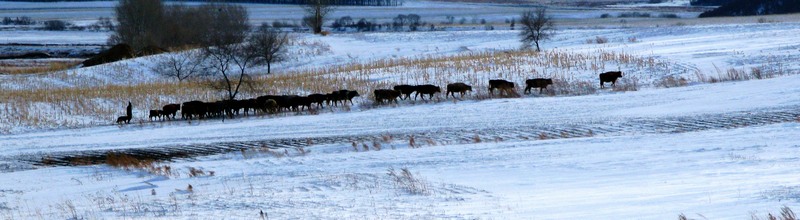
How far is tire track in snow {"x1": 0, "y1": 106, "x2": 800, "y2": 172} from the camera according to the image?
58.5 feet

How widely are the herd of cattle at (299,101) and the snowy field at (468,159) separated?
0.59 m

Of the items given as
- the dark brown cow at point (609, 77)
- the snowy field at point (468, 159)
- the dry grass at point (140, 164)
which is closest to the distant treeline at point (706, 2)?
the snowy field at point (468, 159)

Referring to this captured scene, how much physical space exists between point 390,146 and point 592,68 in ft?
51.7

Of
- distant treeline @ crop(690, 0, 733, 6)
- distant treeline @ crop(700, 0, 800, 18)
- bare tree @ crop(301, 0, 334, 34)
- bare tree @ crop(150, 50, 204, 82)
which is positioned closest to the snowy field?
bare tree @ crop(150, 50, 204, 82)

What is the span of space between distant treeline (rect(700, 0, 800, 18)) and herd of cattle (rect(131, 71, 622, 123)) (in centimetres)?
6982

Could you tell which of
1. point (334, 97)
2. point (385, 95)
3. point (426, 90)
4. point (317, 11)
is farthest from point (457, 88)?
point (317, 11)

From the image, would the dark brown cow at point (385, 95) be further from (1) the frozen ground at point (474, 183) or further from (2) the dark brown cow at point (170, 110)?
(1) the frozen ground at point (474, 183)

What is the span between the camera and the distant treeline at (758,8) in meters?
91.5

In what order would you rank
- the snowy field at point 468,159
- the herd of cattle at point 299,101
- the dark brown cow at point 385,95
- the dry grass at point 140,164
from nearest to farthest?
the snowy field at point 468,159
the dry grass at point 140,164
the herd of cattle at point 299,101
the dark brown cow at point 385,95

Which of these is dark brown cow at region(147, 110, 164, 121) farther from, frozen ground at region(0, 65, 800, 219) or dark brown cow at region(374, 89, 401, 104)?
dark brown cow at region(374, 89, 401, 104)

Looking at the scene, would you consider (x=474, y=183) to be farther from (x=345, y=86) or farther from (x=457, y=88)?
(x=345, y=86)

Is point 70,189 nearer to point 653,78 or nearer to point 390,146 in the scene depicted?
point 390,146

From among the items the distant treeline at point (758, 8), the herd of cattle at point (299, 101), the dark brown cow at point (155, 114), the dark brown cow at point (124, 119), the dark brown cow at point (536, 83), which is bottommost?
the dark brown cow at point (124, 119)

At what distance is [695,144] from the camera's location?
14.6 metres
